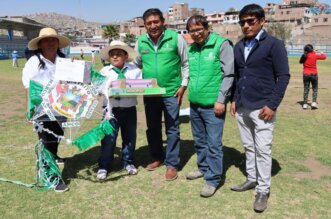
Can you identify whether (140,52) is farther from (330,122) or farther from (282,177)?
(330,122)

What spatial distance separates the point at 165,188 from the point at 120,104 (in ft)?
3.88

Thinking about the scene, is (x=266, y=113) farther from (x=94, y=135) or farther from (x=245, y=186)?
(x=94, y=135)

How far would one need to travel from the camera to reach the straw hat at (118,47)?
13.6ft

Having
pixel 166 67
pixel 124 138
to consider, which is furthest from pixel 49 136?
pixel 166 67

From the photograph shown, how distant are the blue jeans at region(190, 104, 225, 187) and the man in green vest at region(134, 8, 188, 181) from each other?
299mm

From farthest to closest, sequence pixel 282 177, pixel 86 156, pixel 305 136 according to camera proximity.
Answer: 1. pixel 305 136
2. pixel 86 156
3. pixel 282 177

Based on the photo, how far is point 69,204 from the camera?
148 inches

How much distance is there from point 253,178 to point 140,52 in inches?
81.1

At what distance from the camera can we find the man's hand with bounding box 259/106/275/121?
343 centimetres

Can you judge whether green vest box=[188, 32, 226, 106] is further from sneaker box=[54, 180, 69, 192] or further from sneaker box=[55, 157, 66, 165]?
sneaker box=[55, 157, 66, 165]

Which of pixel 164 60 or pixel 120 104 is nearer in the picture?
pixel 164 60

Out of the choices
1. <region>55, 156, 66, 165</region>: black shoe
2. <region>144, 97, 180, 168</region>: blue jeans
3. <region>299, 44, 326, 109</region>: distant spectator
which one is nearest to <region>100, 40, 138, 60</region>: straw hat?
<region>144, 97, 180, 168</region>: blue jeans

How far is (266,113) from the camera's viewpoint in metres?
3.44

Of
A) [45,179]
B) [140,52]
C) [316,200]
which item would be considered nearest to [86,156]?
[45,179]
